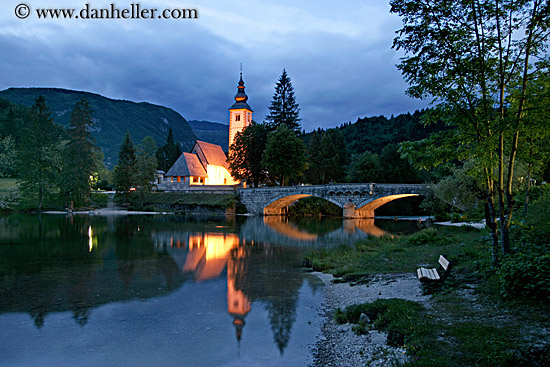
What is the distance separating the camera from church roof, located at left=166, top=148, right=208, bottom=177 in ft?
260

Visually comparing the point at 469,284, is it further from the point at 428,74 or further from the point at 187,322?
the point at 187,322

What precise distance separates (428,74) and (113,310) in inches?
438

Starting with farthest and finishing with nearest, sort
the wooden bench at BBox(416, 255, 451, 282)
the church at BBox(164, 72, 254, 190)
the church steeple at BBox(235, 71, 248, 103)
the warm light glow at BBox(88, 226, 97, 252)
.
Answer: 1. the church steeple at BBox(235, 71, 248, 103)
2. the church at BBox(164, 72, 254, 190)
3. the warm light glow at BBox(88, 226, 97, 252)
4. the wooden bench at BBox(416, 255, 451, 282)

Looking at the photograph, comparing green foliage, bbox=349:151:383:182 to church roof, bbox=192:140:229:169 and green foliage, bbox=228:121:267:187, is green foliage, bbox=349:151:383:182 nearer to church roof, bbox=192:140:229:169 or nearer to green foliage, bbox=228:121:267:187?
green foliage, bbox=228:121:267:187

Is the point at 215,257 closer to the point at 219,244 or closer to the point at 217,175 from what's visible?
the point at 219,244

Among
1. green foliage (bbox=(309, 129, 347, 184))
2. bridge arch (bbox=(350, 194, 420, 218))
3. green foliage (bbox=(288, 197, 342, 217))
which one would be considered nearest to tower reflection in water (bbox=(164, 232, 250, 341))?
bridge arch (bbox=(350, 194, 420, 218))

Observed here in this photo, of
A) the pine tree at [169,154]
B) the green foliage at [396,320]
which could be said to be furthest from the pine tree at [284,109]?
the green foliage at [396,320]

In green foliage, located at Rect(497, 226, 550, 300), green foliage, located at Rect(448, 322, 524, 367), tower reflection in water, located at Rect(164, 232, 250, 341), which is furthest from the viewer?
tower reflection in water, located at Rect(164, 232, 250, 341)

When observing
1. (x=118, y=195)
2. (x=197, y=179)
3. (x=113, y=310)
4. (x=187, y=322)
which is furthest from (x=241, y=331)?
(x=197, y=179)

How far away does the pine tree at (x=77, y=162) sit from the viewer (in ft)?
199

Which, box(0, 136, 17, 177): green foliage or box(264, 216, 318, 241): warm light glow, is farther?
box(0, 136, 17, 177): green foliage

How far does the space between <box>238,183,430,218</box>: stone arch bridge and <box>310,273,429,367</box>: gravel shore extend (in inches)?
1435

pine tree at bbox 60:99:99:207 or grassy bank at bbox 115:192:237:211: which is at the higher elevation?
pine tree at bbox 60:99:99:207

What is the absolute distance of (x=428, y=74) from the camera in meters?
10.8
